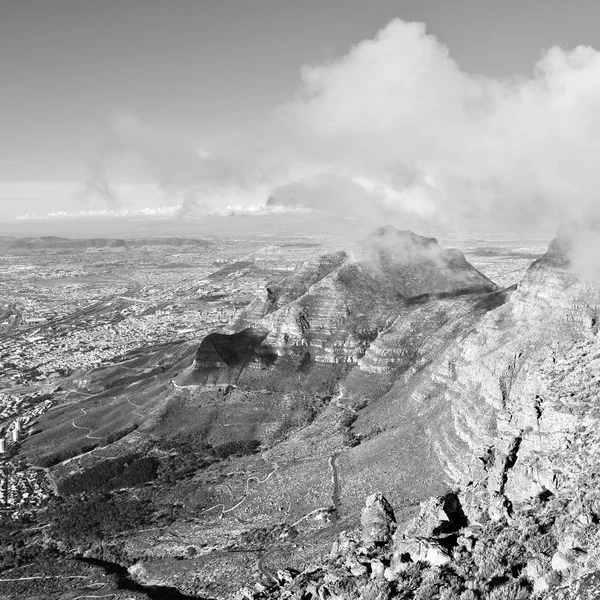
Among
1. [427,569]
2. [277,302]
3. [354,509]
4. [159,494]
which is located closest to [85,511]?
[159,494]

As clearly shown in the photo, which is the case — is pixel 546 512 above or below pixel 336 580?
above

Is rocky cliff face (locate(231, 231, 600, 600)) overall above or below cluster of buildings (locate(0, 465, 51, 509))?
above

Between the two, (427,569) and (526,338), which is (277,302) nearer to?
(526,338)

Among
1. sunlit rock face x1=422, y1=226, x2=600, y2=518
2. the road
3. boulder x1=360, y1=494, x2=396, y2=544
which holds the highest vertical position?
sunlit rock face x1=422, y1=226, x2=600, y2=518

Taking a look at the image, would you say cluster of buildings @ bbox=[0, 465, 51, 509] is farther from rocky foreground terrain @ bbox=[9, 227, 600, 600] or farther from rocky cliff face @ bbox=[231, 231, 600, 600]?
rocky cliff face @ bbox=[231, 231, 600, 600]

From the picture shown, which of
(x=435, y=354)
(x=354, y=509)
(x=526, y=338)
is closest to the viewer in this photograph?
(x=354, y=509)

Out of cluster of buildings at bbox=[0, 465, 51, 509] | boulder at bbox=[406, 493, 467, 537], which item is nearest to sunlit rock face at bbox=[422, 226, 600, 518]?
boulder at bbox=[406, 493, 467, 537]

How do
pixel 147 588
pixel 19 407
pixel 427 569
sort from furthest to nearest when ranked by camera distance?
pixel 19 407
pixel 147 588
pixel 427 569

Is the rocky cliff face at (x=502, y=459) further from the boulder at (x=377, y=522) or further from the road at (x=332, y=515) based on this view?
the road at (x=332, y=515)
